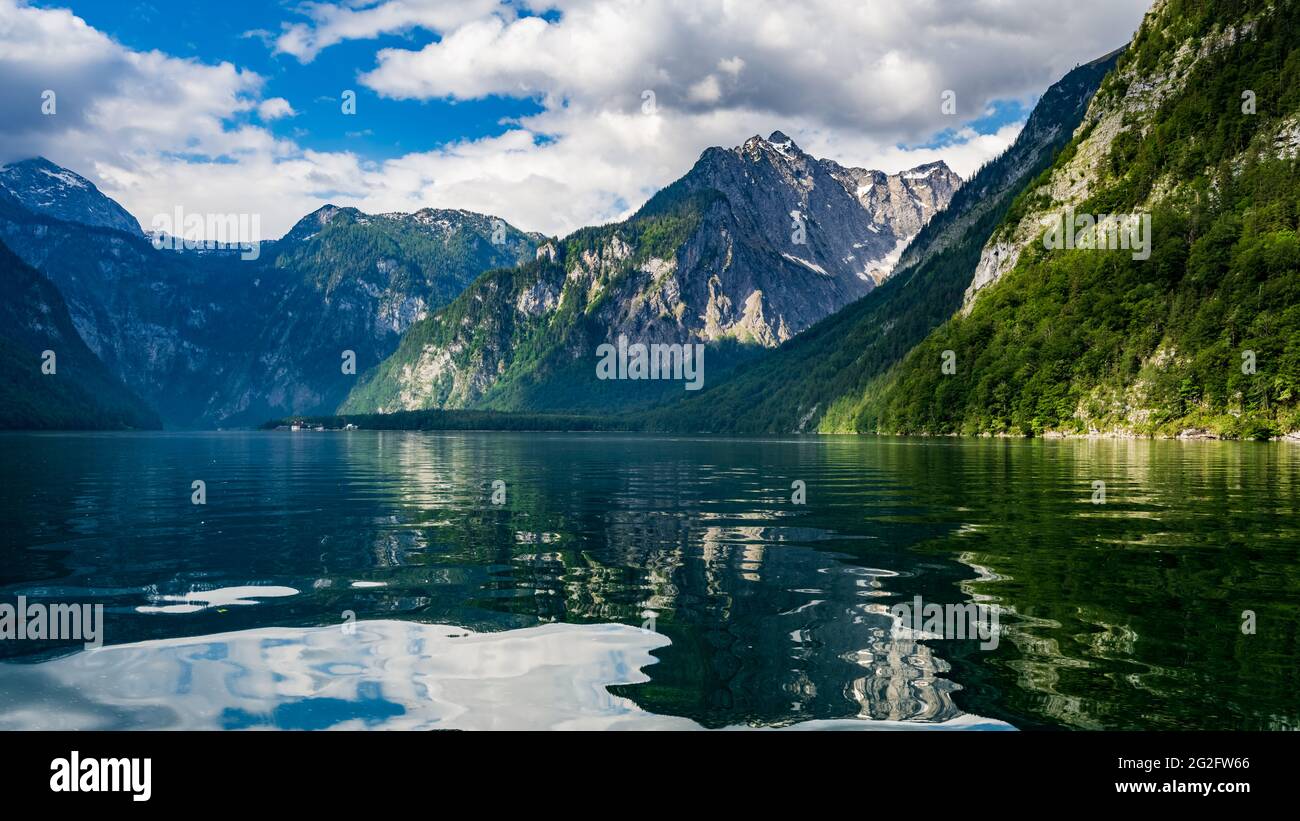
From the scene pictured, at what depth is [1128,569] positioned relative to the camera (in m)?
22.8

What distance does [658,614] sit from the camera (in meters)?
18.5

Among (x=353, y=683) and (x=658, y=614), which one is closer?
(x=353, y=683)

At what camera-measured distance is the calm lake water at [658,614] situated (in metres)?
12.2

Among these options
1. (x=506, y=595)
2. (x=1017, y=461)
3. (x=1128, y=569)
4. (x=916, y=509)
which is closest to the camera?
(x=506, y=595)

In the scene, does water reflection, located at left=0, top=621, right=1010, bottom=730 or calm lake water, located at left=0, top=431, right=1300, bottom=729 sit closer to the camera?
water reflection, located at left=0, top=621, right=1010, bottom=730

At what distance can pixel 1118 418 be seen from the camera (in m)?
180

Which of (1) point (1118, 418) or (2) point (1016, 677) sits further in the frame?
(1) point (1118, 418)

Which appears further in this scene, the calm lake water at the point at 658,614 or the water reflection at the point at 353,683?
the calm lake water at the point at 658,614

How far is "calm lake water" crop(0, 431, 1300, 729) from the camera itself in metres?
12.2

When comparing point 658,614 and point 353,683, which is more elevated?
point 353,683
